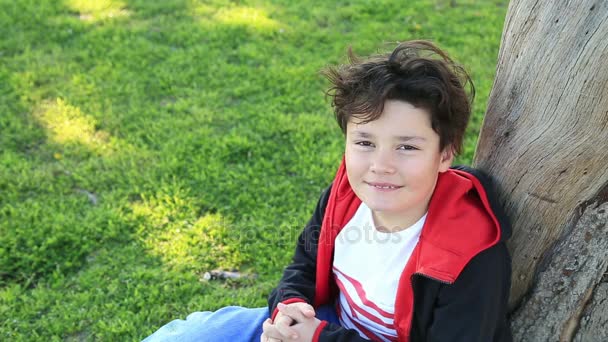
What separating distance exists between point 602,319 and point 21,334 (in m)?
2.47

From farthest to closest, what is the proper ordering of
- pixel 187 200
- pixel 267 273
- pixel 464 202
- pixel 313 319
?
pixel 187 200 → pixel 267 273 → pixel 313 319 → pixel 464 202

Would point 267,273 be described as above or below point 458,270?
below

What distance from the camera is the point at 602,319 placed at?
1.95 metres

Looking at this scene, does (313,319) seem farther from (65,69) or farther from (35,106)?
(65,69)

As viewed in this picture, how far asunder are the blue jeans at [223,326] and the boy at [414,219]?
6.0 inches

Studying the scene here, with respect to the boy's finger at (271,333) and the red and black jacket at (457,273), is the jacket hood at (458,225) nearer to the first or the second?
the red and black jacket at (457,273)

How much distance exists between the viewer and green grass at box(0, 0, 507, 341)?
320 centimetres

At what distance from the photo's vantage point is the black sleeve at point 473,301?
1779mm

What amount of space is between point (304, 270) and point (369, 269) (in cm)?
37

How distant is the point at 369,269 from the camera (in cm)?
205

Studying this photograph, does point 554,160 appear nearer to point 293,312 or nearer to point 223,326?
point 293,312

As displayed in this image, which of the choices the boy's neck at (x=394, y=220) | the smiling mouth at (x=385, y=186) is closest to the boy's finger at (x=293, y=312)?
the boy's neck at (x=394, y=220)

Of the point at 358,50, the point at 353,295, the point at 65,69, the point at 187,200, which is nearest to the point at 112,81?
the point at 65,69

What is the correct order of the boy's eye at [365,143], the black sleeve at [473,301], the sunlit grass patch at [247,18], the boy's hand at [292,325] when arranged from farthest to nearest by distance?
the sunlit grass patch at [247,18] → the boy's hand at [292,325] → the boy's eye at [365,143] → the black sleeve at [473,301]
